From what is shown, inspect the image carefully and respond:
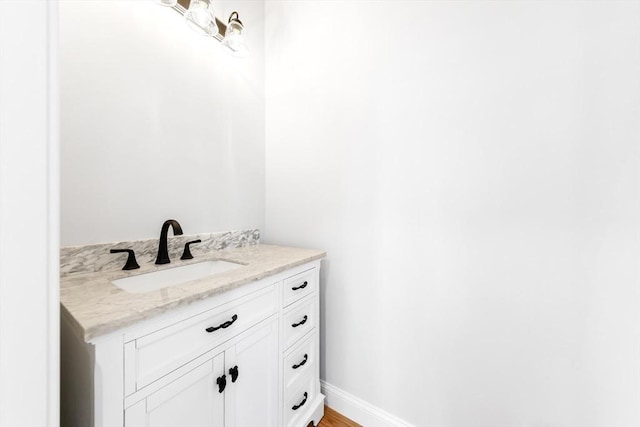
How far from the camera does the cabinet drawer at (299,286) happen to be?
3.93 ft

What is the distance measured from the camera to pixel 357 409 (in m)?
1.43

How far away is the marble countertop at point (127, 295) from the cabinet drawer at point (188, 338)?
0.26 ft

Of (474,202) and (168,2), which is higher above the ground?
(168,2)

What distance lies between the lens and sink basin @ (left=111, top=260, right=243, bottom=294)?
1029 millimetres

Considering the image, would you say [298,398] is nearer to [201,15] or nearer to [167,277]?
[167,277]

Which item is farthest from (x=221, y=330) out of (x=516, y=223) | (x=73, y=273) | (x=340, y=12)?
(x=340, y=12)

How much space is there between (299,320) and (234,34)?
160 cm

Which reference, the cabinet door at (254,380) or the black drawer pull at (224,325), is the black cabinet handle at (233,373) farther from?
the black drawer pull at (224,325)

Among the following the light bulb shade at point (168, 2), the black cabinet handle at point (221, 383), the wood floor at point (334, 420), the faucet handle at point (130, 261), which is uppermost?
the light bulb shade at point (168, 2)

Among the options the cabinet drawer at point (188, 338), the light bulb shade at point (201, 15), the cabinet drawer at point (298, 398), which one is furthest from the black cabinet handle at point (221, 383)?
the light bulb shade at point (201, 15)

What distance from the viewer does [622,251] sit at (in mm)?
863

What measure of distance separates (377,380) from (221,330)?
963 mm

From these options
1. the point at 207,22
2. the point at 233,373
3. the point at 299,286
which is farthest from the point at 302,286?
the point at 207,22

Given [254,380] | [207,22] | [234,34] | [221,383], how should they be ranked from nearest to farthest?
[221,383]
[254,380]
[207,22]
[234,34]
